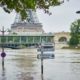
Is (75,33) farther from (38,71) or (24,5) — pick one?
(24,5)

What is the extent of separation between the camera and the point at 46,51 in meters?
26.2

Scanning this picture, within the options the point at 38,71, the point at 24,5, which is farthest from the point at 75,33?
the point at 24,5

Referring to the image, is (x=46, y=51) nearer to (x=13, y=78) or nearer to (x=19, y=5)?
(x=13, y=78)

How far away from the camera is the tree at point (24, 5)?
1563cm

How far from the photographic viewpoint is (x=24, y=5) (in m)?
16.4

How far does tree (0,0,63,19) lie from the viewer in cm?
1563

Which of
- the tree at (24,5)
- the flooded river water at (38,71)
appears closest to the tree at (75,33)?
the flooded river water at (38,71)

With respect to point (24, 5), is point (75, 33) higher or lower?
higher

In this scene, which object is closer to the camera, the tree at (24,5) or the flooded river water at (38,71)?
the tree at (24,5)

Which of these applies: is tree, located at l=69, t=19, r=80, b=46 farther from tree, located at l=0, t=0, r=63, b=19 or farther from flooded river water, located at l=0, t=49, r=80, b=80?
tree, located at l=0, t=0, r=63, b=19

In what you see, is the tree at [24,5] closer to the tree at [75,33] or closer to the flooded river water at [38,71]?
the flooded river water at [38,71]

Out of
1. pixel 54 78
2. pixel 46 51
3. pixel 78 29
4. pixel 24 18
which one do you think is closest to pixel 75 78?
pixel 54 78

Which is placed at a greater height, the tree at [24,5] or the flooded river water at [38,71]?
the tree at [24,5]

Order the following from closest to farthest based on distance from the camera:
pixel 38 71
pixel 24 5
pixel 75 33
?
1. pixel 24 5
2. pixel 38 71
3. pixel 75 33
